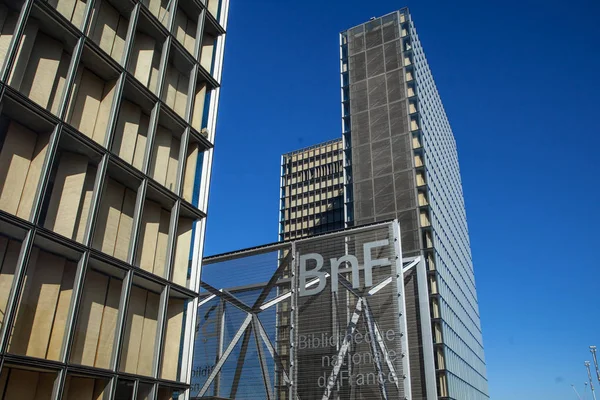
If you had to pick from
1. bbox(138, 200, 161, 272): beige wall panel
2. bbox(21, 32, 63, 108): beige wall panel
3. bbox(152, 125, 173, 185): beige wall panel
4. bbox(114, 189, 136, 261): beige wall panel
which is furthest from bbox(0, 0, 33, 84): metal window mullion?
bbox(138, 200, 161, 272): beige wall panel

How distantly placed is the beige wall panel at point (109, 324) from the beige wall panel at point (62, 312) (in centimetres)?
125

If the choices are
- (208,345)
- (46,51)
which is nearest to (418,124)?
(208,345)

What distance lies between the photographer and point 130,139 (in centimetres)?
1600

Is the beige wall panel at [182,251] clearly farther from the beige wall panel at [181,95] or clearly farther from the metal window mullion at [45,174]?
the metal window mullion at [45,174]

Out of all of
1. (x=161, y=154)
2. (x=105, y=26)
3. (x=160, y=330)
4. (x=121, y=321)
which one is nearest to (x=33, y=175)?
(x=121, y=321)

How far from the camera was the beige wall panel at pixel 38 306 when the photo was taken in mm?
11422

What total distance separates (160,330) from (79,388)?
9.14ft

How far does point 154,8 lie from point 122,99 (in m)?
3.93

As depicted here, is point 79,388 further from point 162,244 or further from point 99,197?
point 162,244

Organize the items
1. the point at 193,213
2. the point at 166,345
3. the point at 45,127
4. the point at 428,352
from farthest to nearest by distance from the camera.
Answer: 1. the point at 428,352
2. the point at 193,213
3. the point at 166,345
4. the point at 45,127

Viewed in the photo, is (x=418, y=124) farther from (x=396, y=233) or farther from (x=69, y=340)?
(x=69, y=340)

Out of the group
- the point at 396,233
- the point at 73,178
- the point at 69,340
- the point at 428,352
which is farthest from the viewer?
the point at 428,352

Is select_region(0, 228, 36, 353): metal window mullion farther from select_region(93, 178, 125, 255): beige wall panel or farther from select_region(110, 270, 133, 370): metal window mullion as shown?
select_region(110, 270, 133, 370): metal window mullion

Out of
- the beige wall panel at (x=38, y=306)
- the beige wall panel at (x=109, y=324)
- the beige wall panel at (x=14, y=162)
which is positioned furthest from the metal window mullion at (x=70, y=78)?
the beige wall panel at (x=109, y=324)
